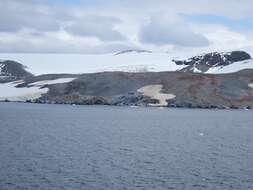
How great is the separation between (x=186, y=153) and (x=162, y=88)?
74.2 m

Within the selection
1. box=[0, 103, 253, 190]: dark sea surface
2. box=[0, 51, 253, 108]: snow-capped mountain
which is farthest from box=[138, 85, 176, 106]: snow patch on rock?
box=[0, 103, 253, 190]: dark sea surface

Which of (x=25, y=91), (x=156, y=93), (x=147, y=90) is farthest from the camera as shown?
(x=25, y=91)

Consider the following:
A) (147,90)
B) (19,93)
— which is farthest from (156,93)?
(19,93)

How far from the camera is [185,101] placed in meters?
119

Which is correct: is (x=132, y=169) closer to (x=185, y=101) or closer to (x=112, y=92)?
(x=185, y=101)

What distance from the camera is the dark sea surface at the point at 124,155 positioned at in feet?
124

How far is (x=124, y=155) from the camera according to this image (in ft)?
161

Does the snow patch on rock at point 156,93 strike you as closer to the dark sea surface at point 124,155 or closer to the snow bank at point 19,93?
the snow bank at point 19,93

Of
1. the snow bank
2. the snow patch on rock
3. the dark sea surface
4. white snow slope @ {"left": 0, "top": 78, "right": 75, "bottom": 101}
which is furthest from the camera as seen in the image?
white snow slope @ {"left": 0, "top": 78, "right": 75, "bottom": 101}

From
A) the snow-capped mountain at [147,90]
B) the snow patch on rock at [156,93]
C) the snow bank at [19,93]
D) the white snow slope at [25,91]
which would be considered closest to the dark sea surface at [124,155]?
the snow-capped mountain at [147,90]

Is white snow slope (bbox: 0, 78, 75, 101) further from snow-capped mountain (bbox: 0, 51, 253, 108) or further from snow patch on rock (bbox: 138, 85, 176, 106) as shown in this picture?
snow patch on rock (bbox: 138, 85, 176, 106)

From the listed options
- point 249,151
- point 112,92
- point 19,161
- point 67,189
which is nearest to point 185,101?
point 112,92

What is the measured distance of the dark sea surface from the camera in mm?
37875

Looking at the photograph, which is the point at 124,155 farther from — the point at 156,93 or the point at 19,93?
the point at 19,93
